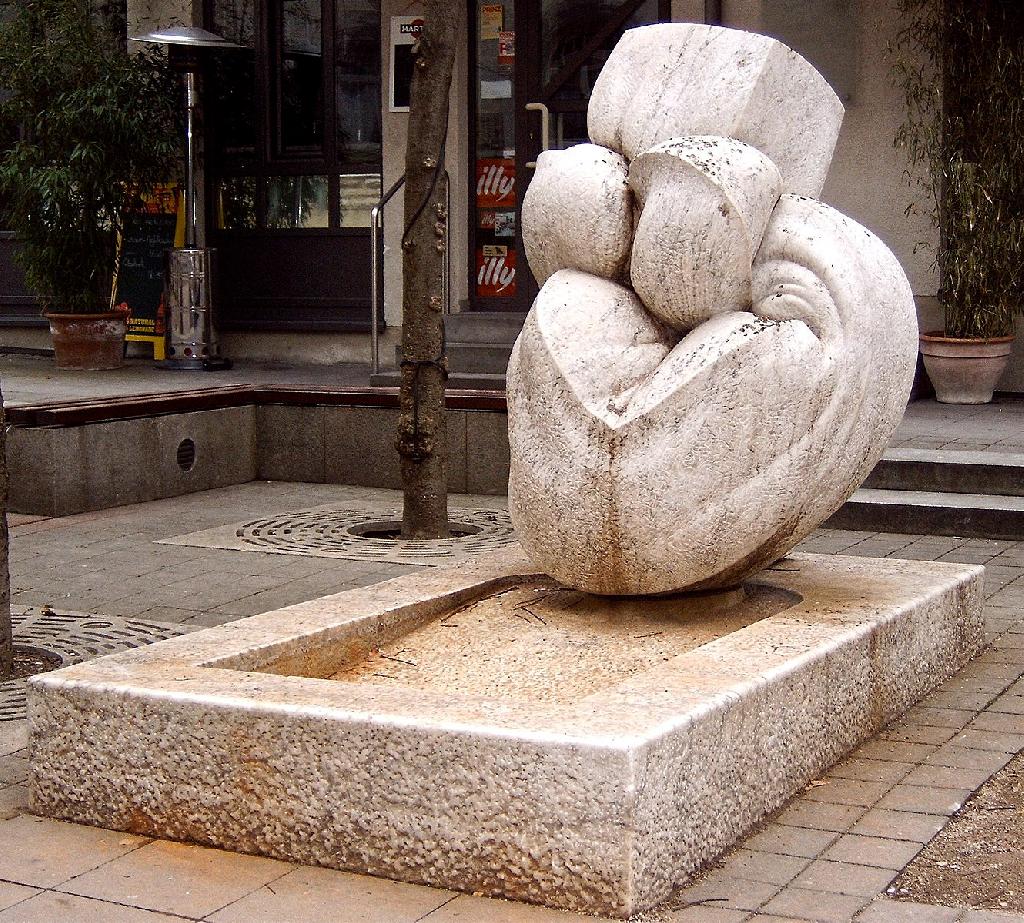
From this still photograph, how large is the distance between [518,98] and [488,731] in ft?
33.8

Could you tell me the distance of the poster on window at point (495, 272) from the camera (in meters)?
13.8

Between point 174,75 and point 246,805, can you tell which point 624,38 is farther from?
point 174,75

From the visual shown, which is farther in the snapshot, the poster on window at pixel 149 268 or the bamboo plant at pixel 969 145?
the poster on window at pixel 149 268

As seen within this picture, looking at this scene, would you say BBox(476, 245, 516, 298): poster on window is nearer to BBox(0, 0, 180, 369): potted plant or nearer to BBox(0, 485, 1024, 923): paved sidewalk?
BBox(0, 0, 180, 369): potted plant

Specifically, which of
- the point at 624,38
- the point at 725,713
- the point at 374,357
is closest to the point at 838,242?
the point at 624,38

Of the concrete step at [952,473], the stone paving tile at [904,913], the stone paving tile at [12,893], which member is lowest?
the stone paving tile at [12,893]

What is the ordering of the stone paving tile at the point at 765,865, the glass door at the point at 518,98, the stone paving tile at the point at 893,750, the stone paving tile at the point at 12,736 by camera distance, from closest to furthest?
the stone paving tile at the point at 765,865 < the stone paving tile at the point at 893,750 < the stone paving tile at the point at 12,736 < the glass door at the point at 518,98

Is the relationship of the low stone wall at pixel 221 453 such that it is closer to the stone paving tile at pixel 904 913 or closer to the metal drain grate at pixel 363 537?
the metal drain grate at pixel 363 537

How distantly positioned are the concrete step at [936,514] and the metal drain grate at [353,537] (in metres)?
1.80

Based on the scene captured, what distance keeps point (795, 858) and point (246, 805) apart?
52.8 inches

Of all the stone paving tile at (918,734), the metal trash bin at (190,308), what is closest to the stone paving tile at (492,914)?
the stone paving tile at (918,734)

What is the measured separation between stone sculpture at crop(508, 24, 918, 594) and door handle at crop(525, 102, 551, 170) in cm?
745

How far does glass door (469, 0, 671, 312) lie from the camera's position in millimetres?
13297

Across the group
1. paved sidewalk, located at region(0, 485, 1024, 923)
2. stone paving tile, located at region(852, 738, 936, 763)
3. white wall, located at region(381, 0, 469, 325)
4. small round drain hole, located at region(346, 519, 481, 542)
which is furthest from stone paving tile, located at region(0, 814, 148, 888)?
white wall, located at region(381, 0, 469, 325)
